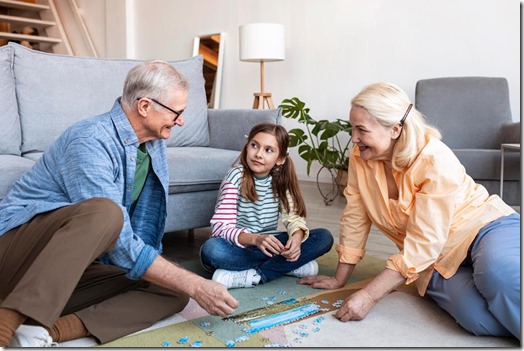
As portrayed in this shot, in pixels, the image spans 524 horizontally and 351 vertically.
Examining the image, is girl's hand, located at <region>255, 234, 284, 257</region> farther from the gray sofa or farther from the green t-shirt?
the gray sofa

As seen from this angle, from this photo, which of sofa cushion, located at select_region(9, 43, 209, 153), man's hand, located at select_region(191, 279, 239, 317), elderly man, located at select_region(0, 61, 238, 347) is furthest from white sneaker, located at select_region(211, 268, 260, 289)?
sofa cushion, located at select_region(9, 43, 209, 153)

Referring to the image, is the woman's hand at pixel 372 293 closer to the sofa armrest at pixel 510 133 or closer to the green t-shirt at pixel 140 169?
the green t-shirt at pixel 140 169

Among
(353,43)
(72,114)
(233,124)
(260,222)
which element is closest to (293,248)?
(260,222)

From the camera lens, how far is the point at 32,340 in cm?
134

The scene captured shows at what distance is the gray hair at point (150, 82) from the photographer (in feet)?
5.40

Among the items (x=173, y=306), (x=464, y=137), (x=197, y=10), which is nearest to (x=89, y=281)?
(x=173, y=306)

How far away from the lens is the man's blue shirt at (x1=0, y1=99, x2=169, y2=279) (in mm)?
1476

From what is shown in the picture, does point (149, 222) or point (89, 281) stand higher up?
point (149, 222)

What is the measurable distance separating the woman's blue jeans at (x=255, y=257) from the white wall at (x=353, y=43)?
251cm

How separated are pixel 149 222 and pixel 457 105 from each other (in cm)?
288

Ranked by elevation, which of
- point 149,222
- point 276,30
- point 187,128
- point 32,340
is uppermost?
point 276,30

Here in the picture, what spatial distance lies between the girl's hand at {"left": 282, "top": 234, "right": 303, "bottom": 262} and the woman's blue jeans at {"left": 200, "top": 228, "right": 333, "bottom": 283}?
107mm

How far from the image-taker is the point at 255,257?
2.21m

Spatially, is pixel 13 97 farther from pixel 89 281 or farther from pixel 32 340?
pixel 32 340
